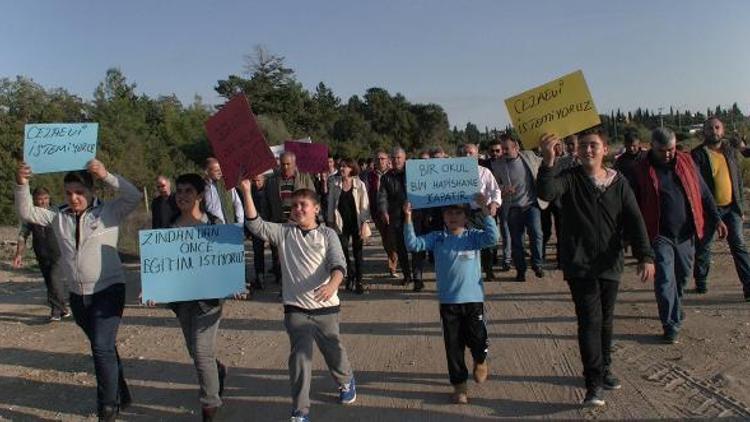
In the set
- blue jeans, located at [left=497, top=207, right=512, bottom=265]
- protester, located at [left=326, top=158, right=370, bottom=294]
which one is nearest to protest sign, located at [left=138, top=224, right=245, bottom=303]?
protester, located at [left=326, top=158, right=370, bottom=294]

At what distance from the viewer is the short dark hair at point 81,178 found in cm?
531

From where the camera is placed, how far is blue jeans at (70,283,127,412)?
5137 mm

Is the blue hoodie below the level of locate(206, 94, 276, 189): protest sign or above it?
below

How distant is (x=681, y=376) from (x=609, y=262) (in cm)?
132

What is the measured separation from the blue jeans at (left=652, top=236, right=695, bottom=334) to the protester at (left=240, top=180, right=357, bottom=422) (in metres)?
3.28

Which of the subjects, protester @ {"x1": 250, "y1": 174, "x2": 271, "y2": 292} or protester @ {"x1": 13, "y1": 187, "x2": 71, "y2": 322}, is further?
protester @ {"x1": 250, "y1": 174, "x2": 271, "y2": 292}

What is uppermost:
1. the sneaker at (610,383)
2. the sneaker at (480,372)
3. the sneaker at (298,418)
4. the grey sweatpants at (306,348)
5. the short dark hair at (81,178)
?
the short dark hair at (81,178)

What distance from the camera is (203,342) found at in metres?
5.03

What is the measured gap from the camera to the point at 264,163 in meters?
5.40

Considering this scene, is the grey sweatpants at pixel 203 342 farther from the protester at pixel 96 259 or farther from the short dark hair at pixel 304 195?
the short dark hair at pixel 304 195

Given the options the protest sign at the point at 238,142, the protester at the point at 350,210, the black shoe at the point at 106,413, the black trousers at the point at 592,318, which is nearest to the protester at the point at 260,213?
the protester at the point at 350,210

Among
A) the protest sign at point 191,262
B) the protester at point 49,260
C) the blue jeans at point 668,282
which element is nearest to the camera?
the protest sign at point 191,262

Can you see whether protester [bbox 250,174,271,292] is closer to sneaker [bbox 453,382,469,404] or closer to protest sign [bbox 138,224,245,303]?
protest sign [bbox 138,224,245,303]

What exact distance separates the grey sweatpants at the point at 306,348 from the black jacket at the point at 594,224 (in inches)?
73.0
